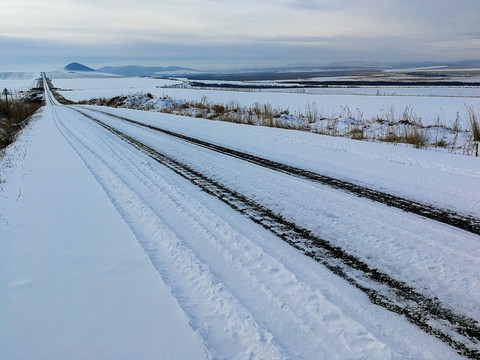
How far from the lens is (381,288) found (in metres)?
2.98

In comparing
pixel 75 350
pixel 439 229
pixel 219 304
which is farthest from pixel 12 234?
pixel 439 229

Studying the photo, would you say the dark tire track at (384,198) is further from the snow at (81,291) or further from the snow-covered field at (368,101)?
the snow-covered field at (368,101)

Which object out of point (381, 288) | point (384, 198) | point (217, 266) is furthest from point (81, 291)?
point (384, 198)

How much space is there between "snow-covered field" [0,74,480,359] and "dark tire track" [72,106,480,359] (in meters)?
0.07

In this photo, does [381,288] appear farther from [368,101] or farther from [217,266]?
[368,101]

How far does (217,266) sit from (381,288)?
1414mm

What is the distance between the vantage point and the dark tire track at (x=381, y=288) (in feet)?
7.98

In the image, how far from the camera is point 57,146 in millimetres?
11109

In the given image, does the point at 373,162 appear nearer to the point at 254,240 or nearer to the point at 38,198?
the point at 254,240

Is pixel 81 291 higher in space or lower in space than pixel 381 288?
higher

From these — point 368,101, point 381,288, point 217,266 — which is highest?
point 368,101

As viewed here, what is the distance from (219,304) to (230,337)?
379 mm

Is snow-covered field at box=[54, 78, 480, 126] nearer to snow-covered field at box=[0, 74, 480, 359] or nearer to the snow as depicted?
snow-covered field at box=[0, 74, 480, 359]

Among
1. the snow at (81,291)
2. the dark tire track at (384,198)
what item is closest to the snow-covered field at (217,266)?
the snow at (81,291)
